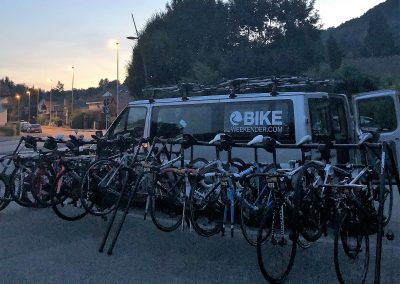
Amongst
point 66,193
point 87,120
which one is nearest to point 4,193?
point 66,193

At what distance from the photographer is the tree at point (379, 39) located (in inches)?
2843

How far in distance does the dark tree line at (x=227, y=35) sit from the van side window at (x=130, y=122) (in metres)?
30.8

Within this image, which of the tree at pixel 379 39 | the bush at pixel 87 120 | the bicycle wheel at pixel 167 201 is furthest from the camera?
the tree at pixel 379 39

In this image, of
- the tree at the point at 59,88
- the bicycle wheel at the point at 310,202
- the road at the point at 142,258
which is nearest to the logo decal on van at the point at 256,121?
the road at the point at 142,258

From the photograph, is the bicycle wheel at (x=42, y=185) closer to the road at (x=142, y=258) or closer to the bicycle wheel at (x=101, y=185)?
the road at (x=142, y=258)

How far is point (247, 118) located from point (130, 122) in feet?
8.37

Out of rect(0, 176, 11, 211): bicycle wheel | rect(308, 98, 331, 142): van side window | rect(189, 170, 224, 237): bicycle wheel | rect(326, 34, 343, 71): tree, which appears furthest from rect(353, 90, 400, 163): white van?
rect(326, 34, 343, 71): tree

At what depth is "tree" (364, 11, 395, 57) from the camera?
237ft

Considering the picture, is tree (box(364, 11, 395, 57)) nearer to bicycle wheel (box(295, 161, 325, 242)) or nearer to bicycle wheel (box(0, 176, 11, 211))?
bicycle wheel (box(0, 176, 11, 211))

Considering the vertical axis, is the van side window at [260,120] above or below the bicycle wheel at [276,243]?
above

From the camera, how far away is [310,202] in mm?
4875

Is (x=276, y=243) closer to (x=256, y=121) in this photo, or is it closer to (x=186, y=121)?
(x=256, y=121)

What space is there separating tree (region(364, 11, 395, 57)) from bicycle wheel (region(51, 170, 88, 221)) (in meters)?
68.6

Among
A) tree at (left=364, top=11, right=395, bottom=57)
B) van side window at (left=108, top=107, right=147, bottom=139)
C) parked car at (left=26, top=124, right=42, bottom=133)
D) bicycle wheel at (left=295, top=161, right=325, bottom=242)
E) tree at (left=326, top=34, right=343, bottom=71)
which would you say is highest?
tree at (left=364, top=11, right=395, bottom=57)
